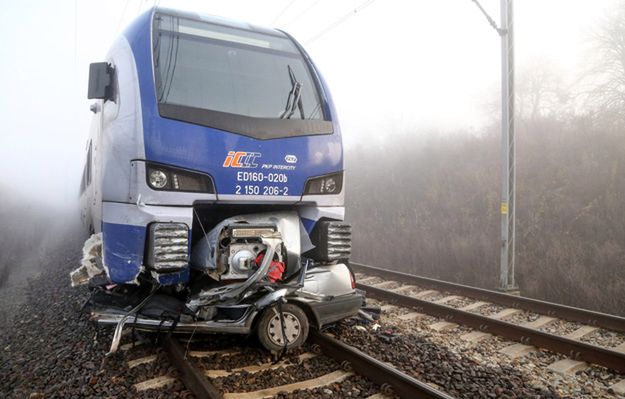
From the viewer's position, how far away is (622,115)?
1259cm

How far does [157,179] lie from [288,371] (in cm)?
191

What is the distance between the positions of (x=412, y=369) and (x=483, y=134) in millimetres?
13405

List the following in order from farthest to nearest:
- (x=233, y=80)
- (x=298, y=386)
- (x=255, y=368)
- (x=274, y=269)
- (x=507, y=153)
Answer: (x=507, y=153)
(x=233, y=80)
(x=274, y=269)
(x=255, y=368)
(x=298, y=386)

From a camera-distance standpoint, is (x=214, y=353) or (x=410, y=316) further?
(x=410, y=316)

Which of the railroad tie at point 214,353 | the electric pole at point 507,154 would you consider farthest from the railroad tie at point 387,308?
the electric pole at point 507,154

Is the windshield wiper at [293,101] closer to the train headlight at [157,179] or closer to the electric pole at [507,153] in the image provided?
the train headlight at [157,179]

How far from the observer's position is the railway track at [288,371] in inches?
131

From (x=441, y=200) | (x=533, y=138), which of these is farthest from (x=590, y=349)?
(x=533, y=138)

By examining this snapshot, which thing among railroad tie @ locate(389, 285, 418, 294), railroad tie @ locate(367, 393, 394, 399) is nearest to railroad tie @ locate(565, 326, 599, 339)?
railroad tie @ locate(389, 285, 418, 294)

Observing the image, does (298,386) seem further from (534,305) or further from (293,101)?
(534,305)

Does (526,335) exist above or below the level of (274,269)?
below

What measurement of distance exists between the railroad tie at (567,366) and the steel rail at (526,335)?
A: 11cm

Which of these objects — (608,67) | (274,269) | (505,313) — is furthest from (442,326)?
(608,67)

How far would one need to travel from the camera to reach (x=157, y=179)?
3.78m
